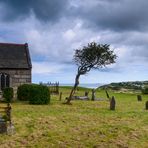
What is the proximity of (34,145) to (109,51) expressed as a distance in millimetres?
23256

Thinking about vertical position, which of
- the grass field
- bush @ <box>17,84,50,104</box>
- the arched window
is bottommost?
the grass field

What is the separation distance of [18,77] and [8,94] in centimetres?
404

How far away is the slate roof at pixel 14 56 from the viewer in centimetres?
4269

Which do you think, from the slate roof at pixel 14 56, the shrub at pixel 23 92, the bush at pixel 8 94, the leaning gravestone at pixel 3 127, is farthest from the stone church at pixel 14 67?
the leaning gravestone at pixel 3 127

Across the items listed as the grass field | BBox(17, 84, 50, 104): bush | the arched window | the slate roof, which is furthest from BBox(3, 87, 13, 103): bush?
the grass field

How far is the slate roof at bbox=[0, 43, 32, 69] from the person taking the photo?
42.7 m

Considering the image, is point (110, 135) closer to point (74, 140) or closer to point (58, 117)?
point (74, 140)

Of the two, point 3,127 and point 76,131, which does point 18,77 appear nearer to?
point 76,131

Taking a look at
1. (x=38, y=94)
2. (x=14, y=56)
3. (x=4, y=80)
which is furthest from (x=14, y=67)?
(x=38, y=94)

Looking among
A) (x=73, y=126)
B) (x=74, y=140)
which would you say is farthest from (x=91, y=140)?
(x=73, y=126)

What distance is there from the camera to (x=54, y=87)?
205 feet

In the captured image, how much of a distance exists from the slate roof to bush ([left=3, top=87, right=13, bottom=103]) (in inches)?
139

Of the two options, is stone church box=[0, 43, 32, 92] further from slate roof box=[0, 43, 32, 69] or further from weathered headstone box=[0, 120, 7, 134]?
weathered headstone box=[0, 120, 7, 134]

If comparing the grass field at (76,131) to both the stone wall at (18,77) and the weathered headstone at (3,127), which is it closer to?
the weathered headstone at (3,127)
